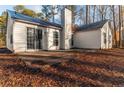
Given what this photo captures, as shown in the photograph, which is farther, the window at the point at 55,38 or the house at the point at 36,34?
the window at the point at 55,38

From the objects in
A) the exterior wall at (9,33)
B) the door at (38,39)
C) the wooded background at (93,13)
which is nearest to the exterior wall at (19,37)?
the exterior wall at (9,33)

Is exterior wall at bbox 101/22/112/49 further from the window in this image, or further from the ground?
the window

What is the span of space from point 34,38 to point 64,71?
3263 mm

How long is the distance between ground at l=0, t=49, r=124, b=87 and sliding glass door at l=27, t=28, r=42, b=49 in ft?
5.49

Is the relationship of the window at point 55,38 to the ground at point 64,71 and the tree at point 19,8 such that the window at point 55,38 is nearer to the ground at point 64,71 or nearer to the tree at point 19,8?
the ground at point 64,71

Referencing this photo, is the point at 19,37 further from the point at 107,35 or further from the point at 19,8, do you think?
the point at 107,35

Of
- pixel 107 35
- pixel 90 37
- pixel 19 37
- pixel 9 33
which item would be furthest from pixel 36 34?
pixel 107 35

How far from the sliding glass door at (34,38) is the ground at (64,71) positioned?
1.67 metres

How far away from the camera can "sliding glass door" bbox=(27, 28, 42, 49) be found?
5.89 metres

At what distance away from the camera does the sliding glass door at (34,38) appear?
5.89 metres

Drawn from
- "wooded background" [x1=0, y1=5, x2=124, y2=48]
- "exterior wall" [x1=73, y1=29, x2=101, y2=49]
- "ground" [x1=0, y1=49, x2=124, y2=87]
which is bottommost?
"ground" [x1=0, y1=49, x2=124, y2=87]

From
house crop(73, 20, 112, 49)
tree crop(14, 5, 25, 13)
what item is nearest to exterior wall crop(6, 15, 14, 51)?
tree crop(14, 5, 25, 13)

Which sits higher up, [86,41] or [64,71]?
[86,41]

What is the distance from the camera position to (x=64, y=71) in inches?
141
